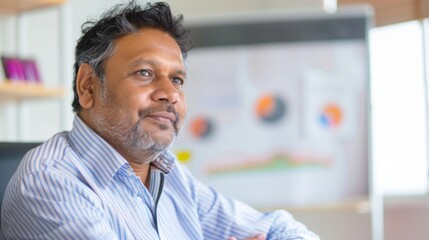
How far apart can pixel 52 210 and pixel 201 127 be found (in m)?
2.09

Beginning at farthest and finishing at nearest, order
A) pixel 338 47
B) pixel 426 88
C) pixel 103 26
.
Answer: pixel 426 88
pixel 338 47
pixel 103 26

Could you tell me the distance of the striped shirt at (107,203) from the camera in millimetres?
1402

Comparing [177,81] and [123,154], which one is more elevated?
[177,81]

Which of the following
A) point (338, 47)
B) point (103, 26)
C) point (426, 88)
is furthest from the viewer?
point (426, 88)

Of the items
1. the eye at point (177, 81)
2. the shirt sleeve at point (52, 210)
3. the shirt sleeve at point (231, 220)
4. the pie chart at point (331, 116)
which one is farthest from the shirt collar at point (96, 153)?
the pie chart at point (331, 116)

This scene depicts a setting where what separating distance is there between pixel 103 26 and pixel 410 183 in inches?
112

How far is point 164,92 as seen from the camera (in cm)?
164

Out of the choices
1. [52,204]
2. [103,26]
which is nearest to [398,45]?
[103,26]

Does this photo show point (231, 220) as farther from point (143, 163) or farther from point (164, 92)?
point (164, 92)

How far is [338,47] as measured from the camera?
3.41 meters

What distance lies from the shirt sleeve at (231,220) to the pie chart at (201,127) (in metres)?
1.56

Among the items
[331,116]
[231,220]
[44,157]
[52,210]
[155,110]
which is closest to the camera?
[52,210]

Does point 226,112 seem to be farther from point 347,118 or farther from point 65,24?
point 65,24

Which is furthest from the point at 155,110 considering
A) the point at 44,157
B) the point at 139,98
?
the point at 44,157
